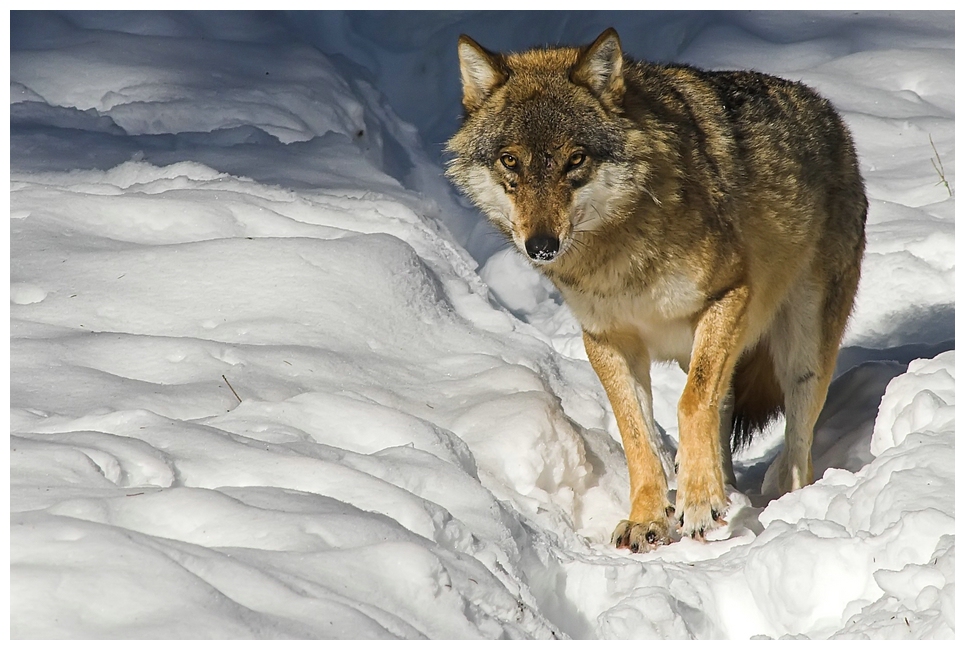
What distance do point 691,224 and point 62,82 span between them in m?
5.63

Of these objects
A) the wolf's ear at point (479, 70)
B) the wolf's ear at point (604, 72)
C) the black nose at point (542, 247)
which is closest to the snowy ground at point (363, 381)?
the black nose at point (542, 247)

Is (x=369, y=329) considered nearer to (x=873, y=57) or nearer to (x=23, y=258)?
(x=23, y=258)

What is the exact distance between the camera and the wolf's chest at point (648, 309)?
4.11 meters

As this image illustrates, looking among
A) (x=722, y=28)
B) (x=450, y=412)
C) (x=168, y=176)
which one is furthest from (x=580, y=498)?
(x=722, y=28)

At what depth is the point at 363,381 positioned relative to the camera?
435 centimetres

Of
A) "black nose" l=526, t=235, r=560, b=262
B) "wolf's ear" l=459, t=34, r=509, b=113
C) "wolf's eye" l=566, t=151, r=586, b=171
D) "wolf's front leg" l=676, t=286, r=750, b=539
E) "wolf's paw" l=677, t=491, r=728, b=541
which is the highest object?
"wolf's ear" l=459, t=34, r=509, b=113

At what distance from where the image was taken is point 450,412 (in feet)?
14.2

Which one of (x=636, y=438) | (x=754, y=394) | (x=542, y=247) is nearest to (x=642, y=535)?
(x=636, y=438)

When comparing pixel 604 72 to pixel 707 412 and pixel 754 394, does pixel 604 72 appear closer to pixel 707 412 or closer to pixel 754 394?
pixel 707 412

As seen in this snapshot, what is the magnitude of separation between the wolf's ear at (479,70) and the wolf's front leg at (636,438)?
1123 mm

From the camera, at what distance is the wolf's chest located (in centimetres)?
411

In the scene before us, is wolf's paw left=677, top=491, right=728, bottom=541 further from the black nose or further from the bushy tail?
the bushy tail

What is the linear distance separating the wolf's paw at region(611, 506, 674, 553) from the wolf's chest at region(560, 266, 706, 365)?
80cm

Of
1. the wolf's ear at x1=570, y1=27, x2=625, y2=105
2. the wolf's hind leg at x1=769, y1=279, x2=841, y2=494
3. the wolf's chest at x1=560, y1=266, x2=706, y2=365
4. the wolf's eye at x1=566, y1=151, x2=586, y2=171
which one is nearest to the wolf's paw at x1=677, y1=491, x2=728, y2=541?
the wolf's chest at x1=560, y1=266, x2=706, y2=365
